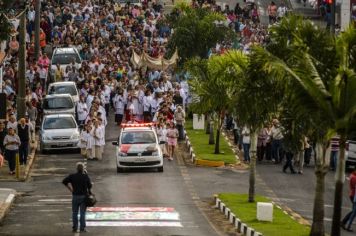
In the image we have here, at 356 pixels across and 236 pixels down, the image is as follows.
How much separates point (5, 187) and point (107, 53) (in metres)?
25.3

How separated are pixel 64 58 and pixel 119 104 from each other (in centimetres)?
→ 847

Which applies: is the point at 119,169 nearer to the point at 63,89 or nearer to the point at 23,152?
the point at 23,152

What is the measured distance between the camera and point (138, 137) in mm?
48000

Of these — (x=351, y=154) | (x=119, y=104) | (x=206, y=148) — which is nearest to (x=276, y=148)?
(x=351, y=154)

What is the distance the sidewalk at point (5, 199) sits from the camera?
38013mm

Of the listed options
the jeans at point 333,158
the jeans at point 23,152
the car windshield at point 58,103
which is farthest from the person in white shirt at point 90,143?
the jeans at point 333,158

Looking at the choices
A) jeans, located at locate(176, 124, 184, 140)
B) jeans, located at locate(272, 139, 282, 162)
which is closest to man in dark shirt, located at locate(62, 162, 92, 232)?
jeans, located at locate(272, 139, 282, 162)

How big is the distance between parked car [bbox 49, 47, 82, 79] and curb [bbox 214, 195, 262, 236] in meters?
24.9

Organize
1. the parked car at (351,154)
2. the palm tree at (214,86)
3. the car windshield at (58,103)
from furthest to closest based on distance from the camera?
the car windshield at (58,103) → the parked car at (351,154) → the palm tree at (214,86)

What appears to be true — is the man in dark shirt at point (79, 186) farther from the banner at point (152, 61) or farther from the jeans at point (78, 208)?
the banner at point (152, 61)

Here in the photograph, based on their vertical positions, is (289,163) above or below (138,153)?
below

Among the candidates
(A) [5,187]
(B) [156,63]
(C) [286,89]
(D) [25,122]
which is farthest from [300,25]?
(B) [156,63]

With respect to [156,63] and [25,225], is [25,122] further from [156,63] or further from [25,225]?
[156,63]

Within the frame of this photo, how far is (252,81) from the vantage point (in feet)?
114
